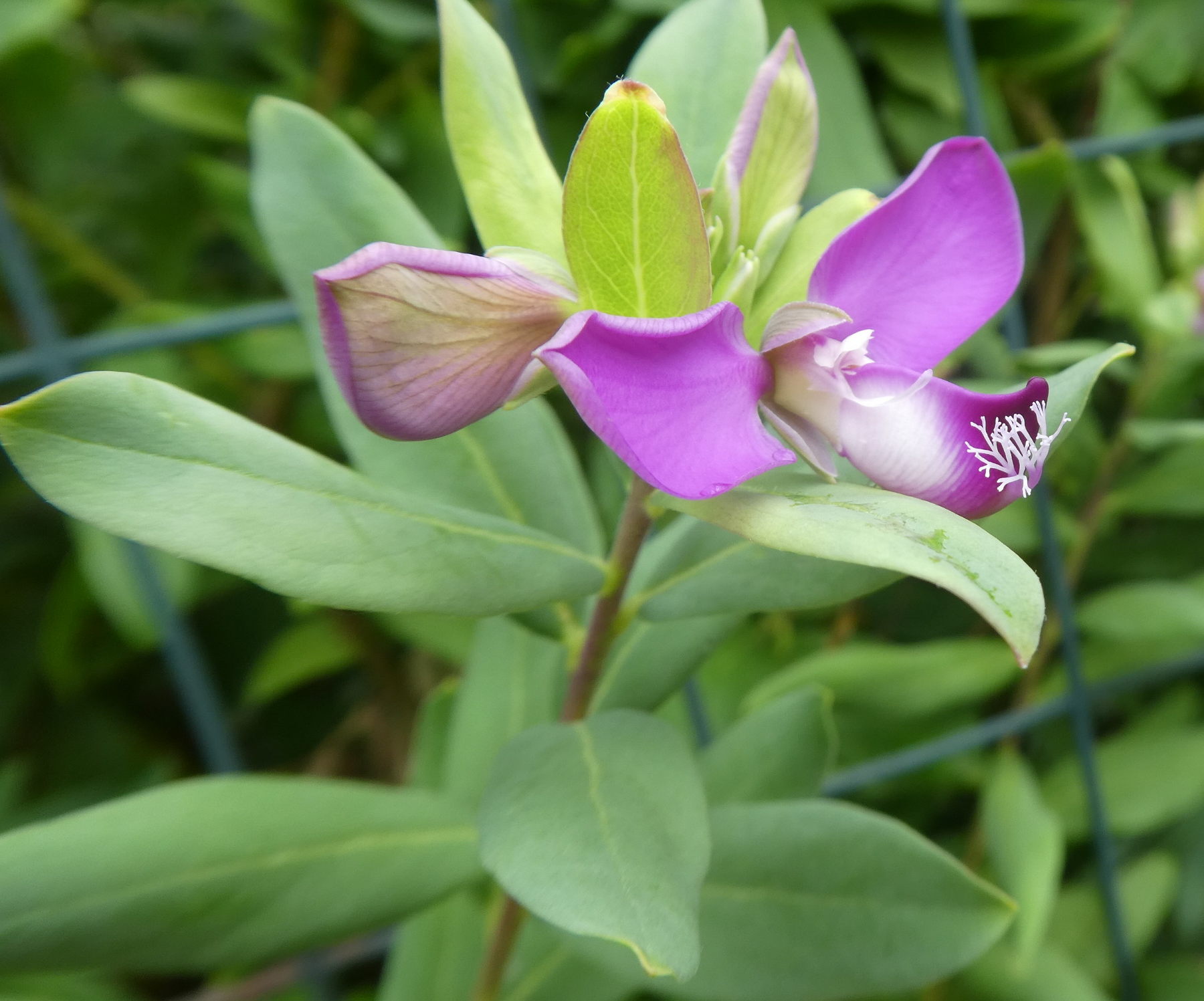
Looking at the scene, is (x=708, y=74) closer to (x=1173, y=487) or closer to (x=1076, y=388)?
(x=1076, y=388)

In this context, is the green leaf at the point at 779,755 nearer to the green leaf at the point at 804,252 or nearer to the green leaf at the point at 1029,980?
the green leaf at the point at 804,252

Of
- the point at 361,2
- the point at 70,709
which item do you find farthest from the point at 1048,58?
the point at 70,709

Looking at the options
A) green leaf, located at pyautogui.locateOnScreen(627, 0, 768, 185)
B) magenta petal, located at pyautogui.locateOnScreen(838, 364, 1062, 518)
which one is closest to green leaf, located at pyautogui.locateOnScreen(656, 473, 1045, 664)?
magenta petal, located at pyautogui.locateOnScreen(838, 364, 1062, 518)

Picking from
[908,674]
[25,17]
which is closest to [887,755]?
[908,674]

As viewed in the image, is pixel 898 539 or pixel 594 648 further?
pixel 594 648

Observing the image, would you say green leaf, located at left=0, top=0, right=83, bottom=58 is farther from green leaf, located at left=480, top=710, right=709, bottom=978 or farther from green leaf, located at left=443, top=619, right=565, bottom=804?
green leaf, located at left=480, top=710, right=709, bottom=978

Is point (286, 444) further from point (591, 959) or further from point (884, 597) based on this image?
point (884, 597)

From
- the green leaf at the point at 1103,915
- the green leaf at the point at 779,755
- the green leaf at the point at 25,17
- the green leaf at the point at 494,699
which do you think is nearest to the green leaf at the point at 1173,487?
the green leaf at the point at 1103,915
